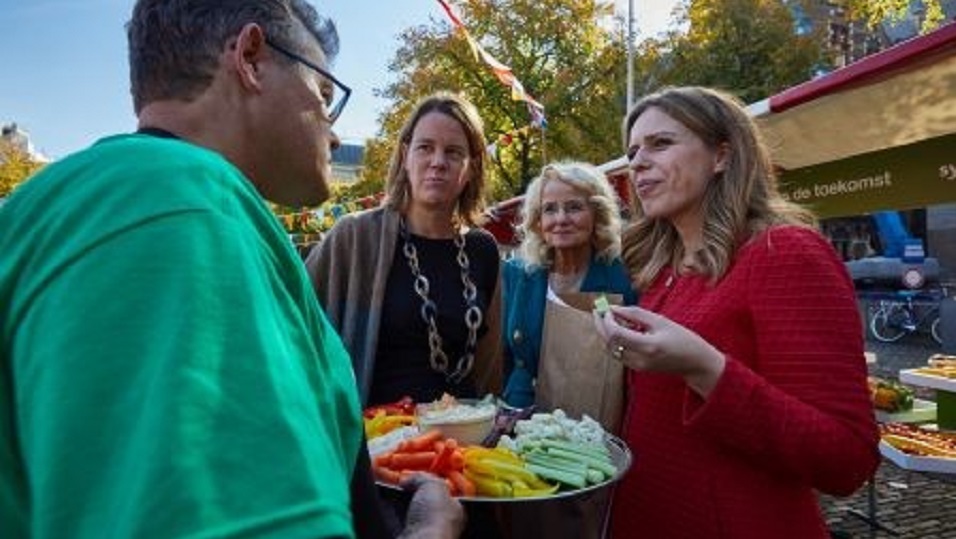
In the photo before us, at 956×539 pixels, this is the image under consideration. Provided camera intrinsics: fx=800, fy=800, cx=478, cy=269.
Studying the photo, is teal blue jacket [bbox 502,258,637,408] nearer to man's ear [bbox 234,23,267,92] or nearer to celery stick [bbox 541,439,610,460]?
celery stick [bbox 541,439,610,460]

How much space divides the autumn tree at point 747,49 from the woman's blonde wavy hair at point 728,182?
77.0 feet

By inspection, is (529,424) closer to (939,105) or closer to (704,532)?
(704,532)

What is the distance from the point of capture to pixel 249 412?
0.64 m

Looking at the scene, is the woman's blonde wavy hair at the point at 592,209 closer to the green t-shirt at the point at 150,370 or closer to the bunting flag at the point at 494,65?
the green t-shirt at the point at 150,370

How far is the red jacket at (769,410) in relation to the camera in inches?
72.2

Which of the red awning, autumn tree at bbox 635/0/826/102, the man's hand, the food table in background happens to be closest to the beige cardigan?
→ the red awning

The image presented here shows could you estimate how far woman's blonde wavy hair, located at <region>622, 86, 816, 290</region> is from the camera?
213cm

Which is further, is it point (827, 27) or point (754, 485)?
point (827, 27)

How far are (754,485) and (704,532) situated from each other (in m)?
0.17

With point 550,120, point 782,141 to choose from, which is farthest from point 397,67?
point 782,141

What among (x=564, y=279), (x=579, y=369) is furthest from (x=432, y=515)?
(x=564, y=279)

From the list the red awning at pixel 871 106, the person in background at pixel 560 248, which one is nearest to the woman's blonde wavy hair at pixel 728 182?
the red awning at pixel 871 106

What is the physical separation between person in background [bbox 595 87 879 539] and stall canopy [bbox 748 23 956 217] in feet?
2.63

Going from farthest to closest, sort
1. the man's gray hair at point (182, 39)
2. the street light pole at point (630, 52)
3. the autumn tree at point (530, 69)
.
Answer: the autumn tree at point (530, 69) → the street light pole at point (630, 52) → the man's gray hair at point (182, 39)
